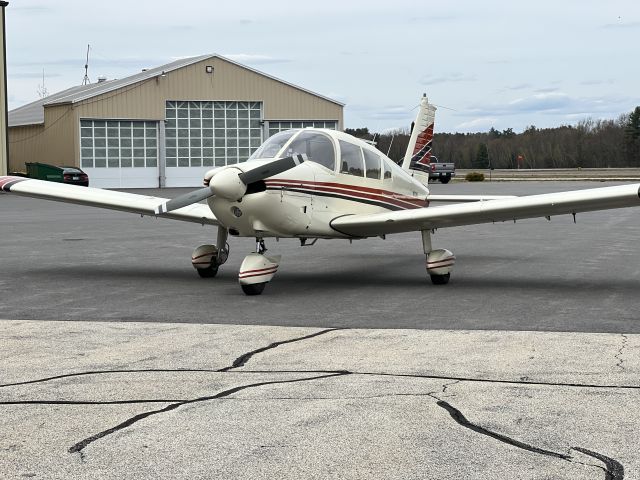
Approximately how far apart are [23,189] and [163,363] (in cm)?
877

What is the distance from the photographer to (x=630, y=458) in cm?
504

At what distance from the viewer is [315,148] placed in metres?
13.5

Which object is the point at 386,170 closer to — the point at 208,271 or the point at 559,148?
the point at 208,271

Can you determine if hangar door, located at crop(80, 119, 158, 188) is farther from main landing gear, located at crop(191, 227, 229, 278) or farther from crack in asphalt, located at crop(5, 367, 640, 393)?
crack in asphalt, located at crop(5, 367, 640, 393)

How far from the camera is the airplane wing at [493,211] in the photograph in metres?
12.4

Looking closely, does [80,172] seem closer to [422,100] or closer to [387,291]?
[422,100]

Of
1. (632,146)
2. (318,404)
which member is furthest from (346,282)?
(632,146)

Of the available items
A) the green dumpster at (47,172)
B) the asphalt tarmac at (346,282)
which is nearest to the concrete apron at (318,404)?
the asphalt tarmac at (346,282)

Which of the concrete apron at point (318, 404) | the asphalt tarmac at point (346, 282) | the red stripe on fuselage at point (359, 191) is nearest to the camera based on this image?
the concrete apron at point (318, 404)

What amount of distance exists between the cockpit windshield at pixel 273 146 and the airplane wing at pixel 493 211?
1271 millimetres

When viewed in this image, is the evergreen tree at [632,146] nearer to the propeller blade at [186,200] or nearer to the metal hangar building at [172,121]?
the metal hangar building at [172,121]

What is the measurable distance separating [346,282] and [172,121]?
46.5m

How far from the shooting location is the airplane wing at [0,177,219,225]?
48.3ft

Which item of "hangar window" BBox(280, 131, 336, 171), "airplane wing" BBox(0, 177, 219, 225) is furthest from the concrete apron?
"airplane wing" BBox(0, 177, 219, 225)
